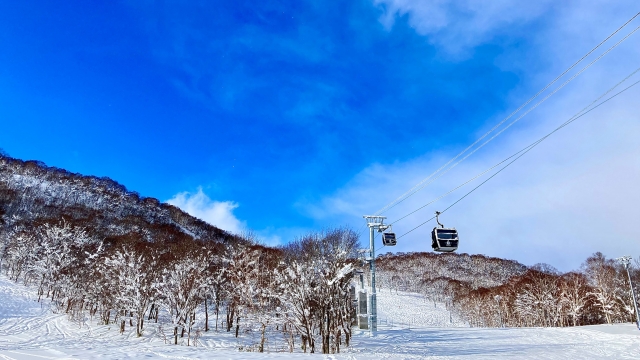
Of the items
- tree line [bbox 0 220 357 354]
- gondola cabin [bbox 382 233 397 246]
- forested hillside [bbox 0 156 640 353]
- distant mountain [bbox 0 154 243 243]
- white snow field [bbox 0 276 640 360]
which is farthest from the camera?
distant mountain [bbox 0 154 243 243]

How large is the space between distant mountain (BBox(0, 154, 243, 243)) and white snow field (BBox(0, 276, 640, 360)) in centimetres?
7600

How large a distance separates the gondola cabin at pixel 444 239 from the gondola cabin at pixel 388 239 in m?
8.93

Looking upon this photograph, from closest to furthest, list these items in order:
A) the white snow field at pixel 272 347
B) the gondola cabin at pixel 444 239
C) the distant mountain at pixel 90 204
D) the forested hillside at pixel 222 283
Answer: the white snow field at pixel 272 347 → the gondola cabin at pixel 444 239 → the forested hillside at pixel 222 283 → the distant mountain at pixel 90 204

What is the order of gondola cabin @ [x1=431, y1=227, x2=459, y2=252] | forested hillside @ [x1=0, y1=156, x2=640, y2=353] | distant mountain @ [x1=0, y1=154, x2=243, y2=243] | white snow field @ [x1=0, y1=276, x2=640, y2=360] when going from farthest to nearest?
distant mountain @ [x1=0, y1=154, x2=243, y2=243] → forested hillside @ [x1=0, y1=156, x2=640, y2=353] → gondola cabin @ [x1=431, y1=227, x2=459, y2=252] → white snow field @ [x1=0, y1=276, x2=640, y2=360]

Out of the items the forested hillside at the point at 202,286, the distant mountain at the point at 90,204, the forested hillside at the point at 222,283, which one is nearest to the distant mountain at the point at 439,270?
the forested hillside at the point at 222,283

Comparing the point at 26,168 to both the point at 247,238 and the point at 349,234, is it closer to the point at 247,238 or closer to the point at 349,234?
the point at 247,238

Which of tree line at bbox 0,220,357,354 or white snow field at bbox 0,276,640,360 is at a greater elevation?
tree line at bbox 0,220,357,354

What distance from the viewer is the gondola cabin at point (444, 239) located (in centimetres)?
1416

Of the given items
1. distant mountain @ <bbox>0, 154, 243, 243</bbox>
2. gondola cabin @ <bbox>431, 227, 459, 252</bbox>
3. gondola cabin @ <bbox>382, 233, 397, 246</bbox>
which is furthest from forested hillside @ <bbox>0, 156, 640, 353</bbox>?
gondola cabin @ <bbox>431, 227, 459, 252</bbox>

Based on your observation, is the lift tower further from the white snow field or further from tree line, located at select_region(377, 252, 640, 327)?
tree line, located at select_region(377, 252, 640, 327)

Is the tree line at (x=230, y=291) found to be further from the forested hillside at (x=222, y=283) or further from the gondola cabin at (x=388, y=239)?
the gondola cabin at (x=388, y=239)

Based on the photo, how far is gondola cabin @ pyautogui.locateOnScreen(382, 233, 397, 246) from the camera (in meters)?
23.4

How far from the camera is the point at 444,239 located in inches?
565

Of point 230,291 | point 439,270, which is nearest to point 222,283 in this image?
point 230,291
